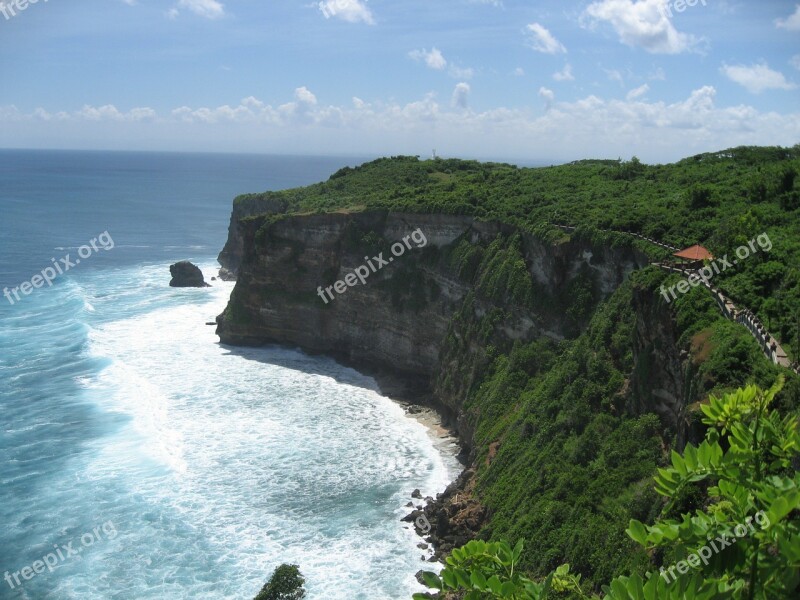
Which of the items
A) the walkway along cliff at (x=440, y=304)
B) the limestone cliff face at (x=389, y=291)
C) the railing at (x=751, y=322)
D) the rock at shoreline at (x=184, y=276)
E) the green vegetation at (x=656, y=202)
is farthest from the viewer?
the rock at shoreline at (x=184, y=276)

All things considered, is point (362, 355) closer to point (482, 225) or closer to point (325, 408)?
point (325, 408)

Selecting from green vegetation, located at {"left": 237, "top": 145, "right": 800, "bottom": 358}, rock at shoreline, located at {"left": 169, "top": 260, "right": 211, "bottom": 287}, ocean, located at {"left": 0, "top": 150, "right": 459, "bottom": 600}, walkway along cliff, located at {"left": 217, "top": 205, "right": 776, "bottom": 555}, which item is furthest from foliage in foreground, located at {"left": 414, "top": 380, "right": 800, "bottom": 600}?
rock at shoreline, located at {"left": 169, "top": 260, "right": 211, "bottom": 287}

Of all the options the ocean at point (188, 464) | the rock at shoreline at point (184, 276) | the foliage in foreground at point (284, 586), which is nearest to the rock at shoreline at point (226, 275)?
the rock at shoreline at point (184, 276)

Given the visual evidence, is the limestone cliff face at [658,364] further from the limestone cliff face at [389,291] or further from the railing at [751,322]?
the limestone cliff face at [389,291]

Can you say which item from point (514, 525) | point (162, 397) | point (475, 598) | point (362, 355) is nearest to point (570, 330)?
point (514, 525)

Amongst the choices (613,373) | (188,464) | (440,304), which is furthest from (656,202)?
(188,464)

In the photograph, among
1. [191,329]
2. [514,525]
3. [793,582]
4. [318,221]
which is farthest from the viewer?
[191,329]

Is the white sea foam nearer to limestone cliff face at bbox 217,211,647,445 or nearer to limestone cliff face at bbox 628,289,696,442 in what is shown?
limestone cliff face at bbox 217,211,647,445
